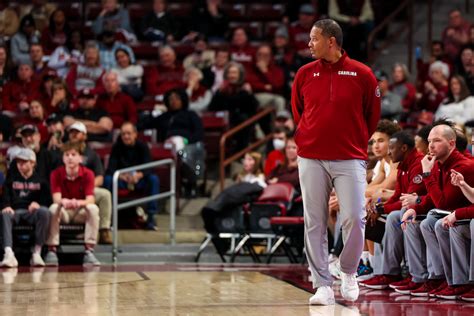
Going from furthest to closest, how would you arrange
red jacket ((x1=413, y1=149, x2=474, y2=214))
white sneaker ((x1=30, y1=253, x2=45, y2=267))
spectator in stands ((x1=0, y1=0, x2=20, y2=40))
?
spectator in stands ((x1=0, y1=0, x2=20, y2=40)) < white sneaker ((x1=30, y1=253, x2=45, y2=267)) < red jacket ((x1=413, y1=149, x2=474, y2=214))

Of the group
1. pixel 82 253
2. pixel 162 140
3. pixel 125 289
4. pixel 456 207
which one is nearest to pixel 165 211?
pixel 162 140

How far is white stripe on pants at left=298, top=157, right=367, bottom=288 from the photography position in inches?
313

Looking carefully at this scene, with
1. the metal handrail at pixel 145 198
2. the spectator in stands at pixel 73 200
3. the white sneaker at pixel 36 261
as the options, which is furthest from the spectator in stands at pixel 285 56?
the white sneaker at pixel 36 261

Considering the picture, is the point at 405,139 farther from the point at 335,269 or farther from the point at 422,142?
the point at 335,269

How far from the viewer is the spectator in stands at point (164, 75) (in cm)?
1688

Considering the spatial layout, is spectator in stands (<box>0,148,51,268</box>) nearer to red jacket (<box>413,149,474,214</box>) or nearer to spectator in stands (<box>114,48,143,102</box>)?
spectator in stands (<box>114,48,143,102</box>)

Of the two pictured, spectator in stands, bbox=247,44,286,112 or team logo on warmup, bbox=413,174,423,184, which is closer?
team logo on warmup, bbox=413,174,423,184

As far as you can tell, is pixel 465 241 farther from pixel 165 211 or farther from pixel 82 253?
pixel 165 211

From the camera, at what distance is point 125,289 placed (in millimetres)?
9344

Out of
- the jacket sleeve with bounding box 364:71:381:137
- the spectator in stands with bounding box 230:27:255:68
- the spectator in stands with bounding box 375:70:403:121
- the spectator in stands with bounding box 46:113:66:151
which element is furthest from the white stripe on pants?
the spectator in stands with bounding box 230:27:255:68

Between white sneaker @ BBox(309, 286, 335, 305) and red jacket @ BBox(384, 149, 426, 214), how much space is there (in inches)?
63.5

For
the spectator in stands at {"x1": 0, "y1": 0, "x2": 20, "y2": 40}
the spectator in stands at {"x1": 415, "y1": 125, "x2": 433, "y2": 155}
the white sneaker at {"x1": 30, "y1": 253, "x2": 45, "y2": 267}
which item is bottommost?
the white sneaker at {"x1": 30, "y1": 253, "x2": 45, "y2": 267}

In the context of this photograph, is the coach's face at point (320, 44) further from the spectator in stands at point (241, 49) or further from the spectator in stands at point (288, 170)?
the spectator in stands at point (241, 49)

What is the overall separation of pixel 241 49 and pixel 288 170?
4558 millimetres
